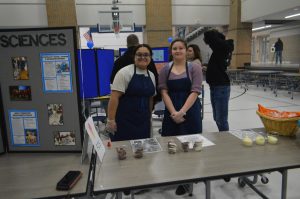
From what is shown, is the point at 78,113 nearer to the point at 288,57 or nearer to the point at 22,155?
the point at 22,155

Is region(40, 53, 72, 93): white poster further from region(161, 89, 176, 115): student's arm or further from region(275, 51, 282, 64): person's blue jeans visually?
region(275, 51, 282, 64): person's blue jeans

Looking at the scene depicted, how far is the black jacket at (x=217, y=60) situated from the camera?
112 inches

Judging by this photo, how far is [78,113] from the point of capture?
1433 millimetres

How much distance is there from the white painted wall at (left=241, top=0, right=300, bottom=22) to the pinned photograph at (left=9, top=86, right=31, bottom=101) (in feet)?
32.7

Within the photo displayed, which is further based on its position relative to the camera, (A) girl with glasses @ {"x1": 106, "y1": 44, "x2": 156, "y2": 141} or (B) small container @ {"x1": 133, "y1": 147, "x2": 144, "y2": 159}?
(A) girl with glasses @ {"x1": 106, "y1": 44, "x2": 156, "y2": 141}

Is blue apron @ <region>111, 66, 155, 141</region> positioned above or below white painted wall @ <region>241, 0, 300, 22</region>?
below

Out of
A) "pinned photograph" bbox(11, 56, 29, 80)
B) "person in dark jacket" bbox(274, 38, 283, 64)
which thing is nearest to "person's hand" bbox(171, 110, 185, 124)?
"pinned photograph" bbox(11, 56, 29, 80)

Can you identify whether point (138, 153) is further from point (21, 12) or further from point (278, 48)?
point (278, 48)

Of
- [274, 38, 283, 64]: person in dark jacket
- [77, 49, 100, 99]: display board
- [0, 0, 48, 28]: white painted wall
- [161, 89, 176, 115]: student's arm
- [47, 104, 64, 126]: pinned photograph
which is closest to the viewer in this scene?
[47, 104, 64, 126]: pinned photograph

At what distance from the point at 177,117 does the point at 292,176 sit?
62.4 inches

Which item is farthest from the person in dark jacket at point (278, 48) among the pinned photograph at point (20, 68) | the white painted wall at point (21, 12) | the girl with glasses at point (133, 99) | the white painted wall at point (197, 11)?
the pinned photograph at point (20, 68)

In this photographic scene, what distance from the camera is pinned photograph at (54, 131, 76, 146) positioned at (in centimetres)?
146

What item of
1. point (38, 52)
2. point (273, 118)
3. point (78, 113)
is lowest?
point (273, 118)

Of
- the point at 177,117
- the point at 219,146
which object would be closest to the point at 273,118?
the point at 219,146
